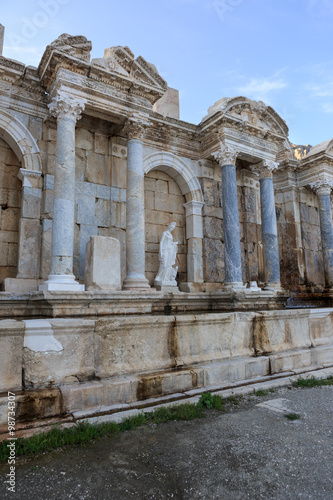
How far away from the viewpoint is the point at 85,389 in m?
3.36

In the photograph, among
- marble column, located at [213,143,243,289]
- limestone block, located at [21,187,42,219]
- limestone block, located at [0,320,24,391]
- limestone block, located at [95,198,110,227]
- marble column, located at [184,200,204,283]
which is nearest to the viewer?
limestone block, located at [0,320,24,391]

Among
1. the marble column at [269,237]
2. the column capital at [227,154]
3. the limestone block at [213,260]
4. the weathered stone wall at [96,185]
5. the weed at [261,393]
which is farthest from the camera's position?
the marble column at [269,237]

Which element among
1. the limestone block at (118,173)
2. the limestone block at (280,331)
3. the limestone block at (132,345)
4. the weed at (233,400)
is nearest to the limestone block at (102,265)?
the limestone block at (118,173)

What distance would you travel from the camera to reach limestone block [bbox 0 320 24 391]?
318cm

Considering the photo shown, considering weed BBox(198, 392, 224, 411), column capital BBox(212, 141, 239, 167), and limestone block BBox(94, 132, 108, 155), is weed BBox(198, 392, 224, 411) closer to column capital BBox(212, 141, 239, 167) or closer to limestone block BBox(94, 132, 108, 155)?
limestone block BBox(94, 132, 108, 155)

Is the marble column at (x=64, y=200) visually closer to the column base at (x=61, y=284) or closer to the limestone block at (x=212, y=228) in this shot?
the column base at (x=61, y=284)

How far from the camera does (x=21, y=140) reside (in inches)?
331

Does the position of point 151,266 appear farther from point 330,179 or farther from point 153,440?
point 330,179

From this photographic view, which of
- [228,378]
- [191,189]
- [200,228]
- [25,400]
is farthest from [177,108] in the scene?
[25,400]

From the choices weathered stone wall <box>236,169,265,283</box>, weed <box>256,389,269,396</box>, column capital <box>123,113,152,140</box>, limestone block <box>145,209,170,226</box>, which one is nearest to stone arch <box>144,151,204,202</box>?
limestone block <box>145,209,170,226</box>

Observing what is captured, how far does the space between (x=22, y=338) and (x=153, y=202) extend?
8109mm

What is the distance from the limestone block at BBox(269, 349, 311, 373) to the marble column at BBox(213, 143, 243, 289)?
4.26m

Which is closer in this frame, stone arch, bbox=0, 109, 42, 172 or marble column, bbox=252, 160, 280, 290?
stone arch, bbox=0, 109, 42, 172

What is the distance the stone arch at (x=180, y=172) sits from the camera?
10.8 metres
